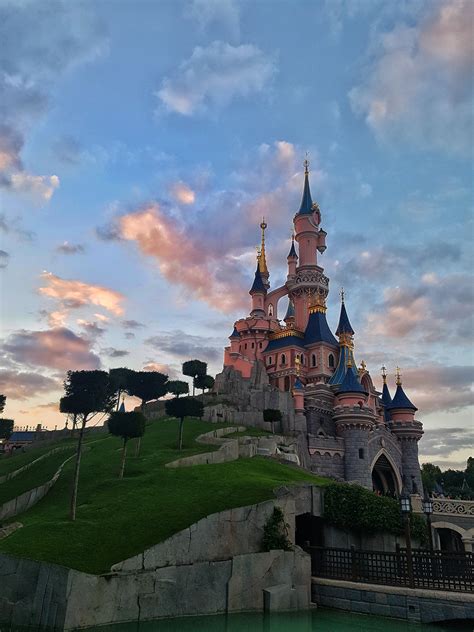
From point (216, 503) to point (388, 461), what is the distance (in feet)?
142

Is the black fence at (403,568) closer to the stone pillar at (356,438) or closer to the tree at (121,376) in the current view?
the stone pillar at (356,438)

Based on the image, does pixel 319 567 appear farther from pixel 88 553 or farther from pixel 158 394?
pixel 158 394

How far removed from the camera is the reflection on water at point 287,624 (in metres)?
17.3

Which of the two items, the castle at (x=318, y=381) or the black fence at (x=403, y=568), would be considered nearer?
the black fence at (x=403, y=568)

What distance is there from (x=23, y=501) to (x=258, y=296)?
5542 cm

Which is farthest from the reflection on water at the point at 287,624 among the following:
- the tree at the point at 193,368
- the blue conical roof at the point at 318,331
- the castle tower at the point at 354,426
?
the blue conical roof at the point at 318,331

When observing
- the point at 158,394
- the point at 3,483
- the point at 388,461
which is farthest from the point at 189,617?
the point at 388,461

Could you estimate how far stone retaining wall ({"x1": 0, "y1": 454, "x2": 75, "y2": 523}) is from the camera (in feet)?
86.1

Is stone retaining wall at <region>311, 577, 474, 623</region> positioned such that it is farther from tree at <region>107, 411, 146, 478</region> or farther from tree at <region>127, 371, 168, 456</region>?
tree at <region>127, 371, 168, 456</region>

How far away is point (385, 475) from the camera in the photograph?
210 ft

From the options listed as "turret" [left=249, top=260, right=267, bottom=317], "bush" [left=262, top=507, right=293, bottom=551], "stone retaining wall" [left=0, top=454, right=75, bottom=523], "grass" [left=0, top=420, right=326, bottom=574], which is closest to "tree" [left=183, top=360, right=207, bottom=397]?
"turret" [left=249, top=260, right=267, bottom=317]

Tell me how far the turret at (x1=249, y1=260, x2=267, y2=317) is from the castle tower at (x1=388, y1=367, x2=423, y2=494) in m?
22.7

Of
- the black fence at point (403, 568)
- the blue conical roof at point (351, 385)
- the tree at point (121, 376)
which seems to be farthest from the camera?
the blue conical roof at point (351, 385)

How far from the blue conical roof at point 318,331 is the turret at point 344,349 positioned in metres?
1.59
